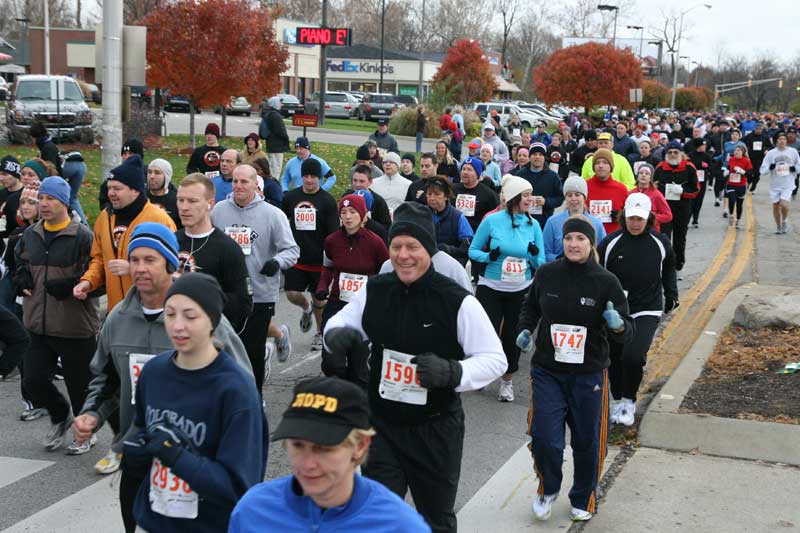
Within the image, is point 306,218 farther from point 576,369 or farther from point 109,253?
point 576,369

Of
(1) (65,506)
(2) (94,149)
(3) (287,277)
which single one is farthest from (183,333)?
(2) (94,149)

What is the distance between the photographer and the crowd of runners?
360 centimetres

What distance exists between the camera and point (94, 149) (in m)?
25.8

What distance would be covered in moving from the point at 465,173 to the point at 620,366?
4.22 meters

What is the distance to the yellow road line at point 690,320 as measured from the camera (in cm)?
1006

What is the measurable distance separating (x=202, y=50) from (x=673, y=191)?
54.0ft

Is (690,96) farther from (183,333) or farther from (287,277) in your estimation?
(183,333)

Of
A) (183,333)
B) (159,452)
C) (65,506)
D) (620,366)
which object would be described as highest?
(183,333)

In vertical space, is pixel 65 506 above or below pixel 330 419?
below

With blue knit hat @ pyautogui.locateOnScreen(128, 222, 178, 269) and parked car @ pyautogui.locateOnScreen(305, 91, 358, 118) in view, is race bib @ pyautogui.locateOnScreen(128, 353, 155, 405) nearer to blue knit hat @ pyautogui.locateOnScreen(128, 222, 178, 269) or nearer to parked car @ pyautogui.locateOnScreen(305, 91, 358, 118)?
blue knit hat @ pyautogui.locateOnScreen(128, 222, 178, 269)

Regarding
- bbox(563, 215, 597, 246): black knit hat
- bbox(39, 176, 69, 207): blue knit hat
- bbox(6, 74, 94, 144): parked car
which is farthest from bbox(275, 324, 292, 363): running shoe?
bbox(6, 74, 94, 144): parked car

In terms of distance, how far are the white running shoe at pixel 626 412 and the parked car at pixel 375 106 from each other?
46.6 m

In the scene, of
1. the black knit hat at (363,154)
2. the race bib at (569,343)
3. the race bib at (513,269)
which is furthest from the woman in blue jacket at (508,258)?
the black knit hat at (363,154)

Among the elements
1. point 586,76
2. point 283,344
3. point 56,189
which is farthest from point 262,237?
point 586,76
